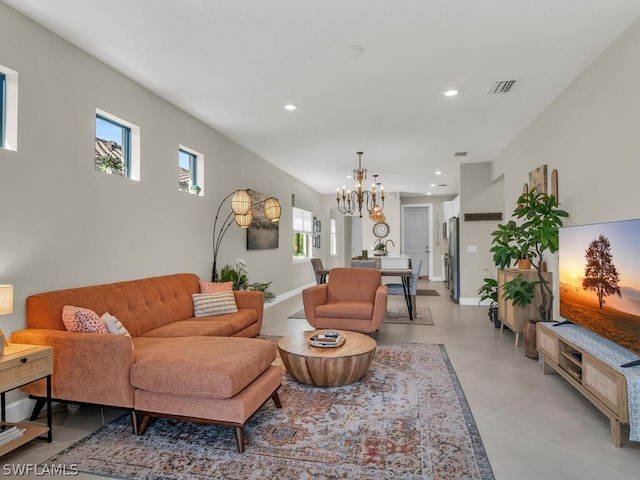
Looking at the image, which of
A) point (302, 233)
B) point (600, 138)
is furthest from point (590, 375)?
point (302, 233)

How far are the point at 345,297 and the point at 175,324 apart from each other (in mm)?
2225

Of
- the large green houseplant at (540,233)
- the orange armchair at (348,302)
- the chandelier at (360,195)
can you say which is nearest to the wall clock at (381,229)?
the chandelier at (360,195)

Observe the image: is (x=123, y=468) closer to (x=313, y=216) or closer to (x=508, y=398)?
(x=508, y=398)

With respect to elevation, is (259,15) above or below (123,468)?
above

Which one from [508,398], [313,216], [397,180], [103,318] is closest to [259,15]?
[103,318]

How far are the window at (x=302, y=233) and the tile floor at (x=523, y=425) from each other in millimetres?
5454

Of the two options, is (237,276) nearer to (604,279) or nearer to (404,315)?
(404,315)

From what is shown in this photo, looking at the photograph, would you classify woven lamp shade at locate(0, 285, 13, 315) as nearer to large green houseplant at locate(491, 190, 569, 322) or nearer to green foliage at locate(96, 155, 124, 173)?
green foliage at locate(96, 155, 124, 173)

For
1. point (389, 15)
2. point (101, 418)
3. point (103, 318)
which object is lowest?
point (101, 418)

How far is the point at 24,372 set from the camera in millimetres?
2092

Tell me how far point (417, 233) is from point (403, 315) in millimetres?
6527

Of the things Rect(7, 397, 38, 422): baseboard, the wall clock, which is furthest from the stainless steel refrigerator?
Rect(7, 397, 38, 422): baseboard

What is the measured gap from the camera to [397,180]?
30.1 feet

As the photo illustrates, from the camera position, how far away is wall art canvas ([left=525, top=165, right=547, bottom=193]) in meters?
4.37
